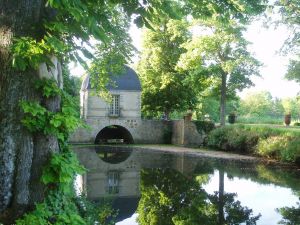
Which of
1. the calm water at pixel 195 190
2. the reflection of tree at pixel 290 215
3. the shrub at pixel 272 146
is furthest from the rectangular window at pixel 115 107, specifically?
the reflection of tree at pixel 290 215

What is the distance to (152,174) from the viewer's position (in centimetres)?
1499

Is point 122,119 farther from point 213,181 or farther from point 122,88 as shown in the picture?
point 213,181

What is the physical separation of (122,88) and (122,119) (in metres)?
2.46

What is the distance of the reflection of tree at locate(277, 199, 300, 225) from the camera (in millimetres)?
8555

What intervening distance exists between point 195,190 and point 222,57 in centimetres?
1459

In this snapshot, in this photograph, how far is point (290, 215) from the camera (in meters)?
9.17

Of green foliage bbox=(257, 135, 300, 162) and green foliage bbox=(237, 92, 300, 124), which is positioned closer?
green foliage bbox=(257, 135, 300, 162)

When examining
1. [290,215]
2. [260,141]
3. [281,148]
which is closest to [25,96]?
[290,215]

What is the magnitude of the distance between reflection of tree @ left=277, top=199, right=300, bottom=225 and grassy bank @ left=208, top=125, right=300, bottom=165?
25.9 ft

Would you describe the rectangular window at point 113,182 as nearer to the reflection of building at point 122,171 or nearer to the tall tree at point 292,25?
the reflection of building at point 122,171

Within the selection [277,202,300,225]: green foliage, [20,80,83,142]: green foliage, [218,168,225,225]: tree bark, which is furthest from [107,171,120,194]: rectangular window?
[20,80,83,142]: green foliage

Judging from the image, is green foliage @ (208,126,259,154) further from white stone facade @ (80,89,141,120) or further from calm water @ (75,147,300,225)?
white stone facade @ (80,89,141,120)

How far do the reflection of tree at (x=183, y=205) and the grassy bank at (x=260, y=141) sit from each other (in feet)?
20.4

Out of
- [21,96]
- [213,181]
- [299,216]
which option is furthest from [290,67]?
[21,96]
